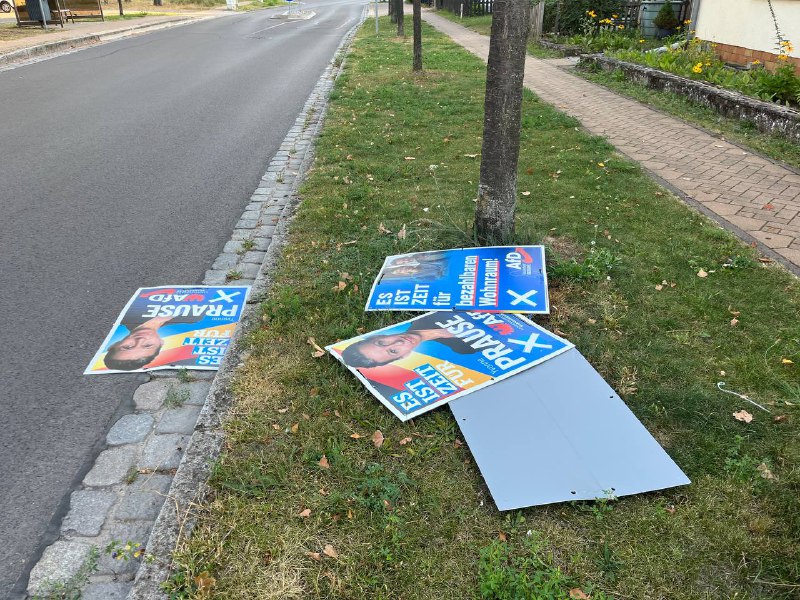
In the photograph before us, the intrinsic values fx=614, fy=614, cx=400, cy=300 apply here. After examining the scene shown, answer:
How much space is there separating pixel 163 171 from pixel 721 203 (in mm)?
5629

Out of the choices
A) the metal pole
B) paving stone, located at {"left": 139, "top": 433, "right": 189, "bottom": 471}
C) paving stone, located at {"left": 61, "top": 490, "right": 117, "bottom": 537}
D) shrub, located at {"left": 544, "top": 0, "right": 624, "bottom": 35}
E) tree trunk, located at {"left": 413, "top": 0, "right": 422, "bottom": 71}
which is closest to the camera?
paving stone, located at {"left": 61, "top": 490, "right": 117, "bottom": 537}

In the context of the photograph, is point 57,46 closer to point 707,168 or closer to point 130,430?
point 707,168

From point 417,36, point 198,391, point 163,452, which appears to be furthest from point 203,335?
point 417,36

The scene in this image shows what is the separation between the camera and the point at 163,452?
9.22 feet

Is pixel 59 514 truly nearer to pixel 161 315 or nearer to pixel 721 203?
pixel 161 315

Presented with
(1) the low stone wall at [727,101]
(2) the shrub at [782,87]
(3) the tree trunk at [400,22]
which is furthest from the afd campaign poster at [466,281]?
(3) the tree trunk at [400,22]

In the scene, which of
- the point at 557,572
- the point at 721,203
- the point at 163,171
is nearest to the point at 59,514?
the point at 557,572

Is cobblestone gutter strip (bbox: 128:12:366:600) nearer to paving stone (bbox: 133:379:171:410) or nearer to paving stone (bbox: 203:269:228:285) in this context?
paving stone (bbox: 203:269:228:285)

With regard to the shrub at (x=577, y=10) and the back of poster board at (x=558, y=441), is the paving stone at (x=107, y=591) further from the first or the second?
the shrub at (x=577, y=10)

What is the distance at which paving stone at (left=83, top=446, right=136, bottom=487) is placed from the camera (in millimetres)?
2646

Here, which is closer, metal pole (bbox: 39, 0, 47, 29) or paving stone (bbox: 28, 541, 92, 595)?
paving stone (bbox: 28, 541, 92, 595)

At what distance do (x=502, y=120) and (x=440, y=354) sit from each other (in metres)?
1.77

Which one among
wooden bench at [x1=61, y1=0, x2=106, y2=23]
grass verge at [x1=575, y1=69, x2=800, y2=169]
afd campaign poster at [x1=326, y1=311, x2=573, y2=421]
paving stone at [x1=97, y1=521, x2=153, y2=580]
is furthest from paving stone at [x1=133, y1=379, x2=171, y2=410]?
wooden bench at [x1=61, y1=0, x2=106, y2=23]

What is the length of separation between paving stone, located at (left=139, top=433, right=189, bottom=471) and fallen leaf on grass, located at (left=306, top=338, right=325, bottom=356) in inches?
32.1
